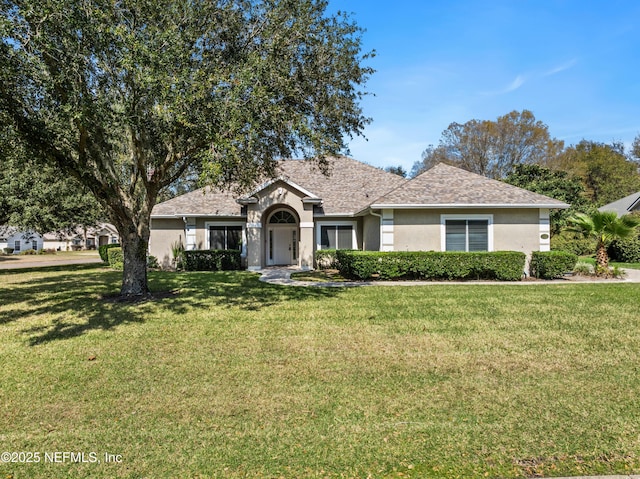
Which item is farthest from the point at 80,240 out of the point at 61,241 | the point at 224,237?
the point at 224,237

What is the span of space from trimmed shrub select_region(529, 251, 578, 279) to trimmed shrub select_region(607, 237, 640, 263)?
39.6ft

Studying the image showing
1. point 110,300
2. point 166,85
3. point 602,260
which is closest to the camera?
point 166,85

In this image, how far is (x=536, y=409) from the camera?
4.42m

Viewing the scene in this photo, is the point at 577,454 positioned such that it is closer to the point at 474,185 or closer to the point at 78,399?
the point at 78,399

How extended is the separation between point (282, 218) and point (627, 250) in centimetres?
2105

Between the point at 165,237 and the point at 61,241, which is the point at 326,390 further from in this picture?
the point at 61,241

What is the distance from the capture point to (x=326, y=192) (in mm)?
23891

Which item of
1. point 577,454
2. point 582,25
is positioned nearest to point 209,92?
point 577,454

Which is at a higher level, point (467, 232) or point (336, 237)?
point (467, 232)

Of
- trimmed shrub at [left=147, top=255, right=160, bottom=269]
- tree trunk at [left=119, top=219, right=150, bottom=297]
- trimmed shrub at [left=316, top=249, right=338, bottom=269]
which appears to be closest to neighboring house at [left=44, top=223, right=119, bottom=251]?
trimmed shrub at [left=147, top=255, right=160, bottom=269]

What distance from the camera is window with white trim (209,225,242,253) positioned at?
2252 cm

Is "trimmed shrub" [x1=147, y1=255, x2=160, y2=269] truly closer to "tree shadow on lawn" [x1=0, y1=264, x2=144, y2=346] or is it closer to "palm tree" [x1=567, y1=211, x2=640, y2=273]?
"tree shadow on lawn" [x1=0, y1=264, x2=144, y2=346]

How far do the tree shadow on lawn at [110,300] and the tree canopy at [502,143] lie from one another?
37.2 meters

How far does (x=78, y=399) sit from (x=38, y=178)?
22075 mm
